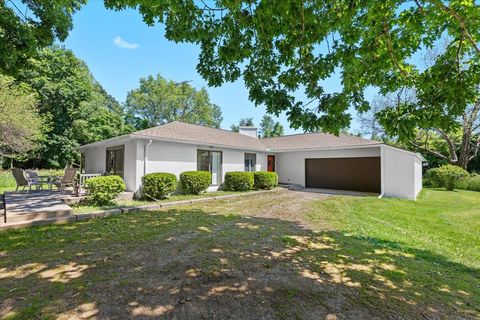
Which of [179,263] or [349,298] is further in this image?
[179,263]

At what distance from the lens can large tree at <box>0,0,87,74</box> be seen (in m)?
6.05

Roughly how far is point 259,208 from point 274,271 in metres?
5.26

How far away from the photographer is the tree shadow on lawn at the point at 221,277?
2762 mm

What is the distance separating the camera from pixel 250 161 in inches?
625

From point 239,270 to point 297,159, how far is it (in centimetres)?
1406

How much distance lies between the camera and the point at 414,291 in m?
3.25

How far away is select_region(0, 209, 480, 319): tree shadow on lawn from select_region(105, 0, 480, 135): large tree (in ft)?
8.02

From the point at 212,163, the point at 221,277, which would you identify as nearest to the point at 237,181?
the point at 212,163

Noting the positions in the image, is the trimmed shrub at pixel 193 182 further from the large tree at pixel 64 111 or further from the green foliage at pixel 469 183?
the green foliage at pixel 469 183

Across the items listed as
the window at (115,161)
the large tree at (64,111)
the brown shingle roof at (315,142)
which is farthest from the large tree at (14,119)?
the brown shingle roof at (315,142)

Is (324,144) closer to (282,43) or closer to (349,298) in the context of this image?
(282,43)

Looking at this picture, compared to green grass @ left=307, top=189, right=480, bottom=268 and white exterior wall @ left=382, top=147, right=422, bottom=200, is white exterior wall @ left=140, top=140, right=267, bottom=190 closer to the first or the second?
green grass @ left=307, top=189, right=480, bottom=268

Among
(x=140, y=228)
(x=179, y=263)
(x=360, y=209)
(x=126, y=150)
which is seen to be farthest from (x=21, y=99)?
(x=360, y=209)

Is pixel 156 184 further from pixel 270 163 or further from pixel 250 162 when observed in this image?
pixel 270 163
